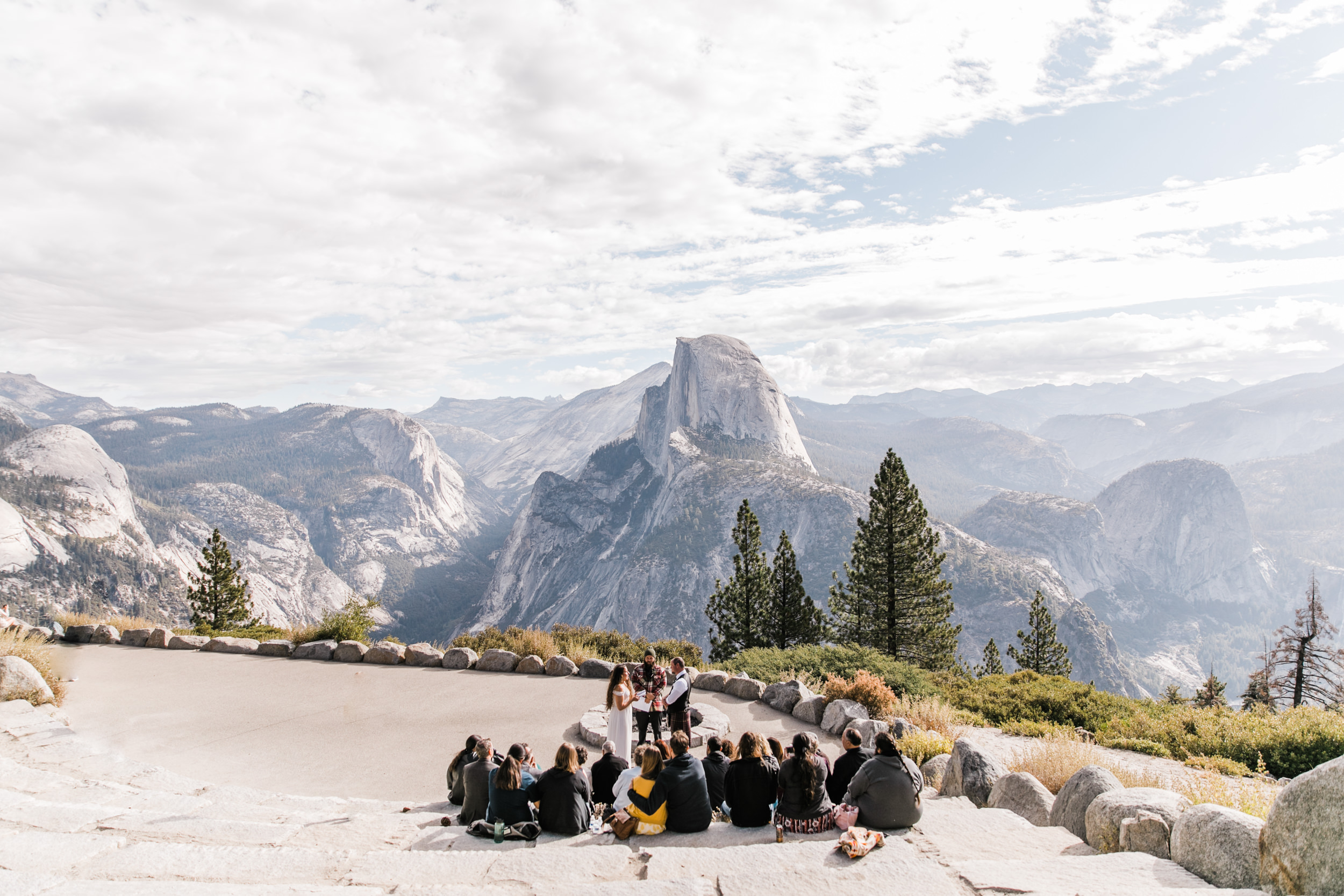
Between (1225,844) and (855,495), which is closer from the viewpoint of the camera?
(1225,844)

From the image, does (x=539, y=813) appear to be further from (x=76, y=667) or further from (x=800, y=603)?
(x=800, y=603)

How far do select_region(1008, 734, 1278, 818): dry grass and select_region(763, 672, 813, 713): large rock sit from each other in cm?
489

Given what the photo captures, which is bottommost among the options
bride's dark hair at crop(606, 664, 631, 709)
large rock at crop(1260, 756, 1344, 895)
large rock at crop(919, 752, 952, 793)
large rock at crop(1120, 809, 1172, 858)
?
large rock at crop(919, 752, 952, 793)

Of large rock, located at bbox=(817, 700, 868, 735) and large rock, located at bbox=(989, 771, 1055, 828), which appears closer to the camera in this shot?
large rock, located at bbox=(989, 771, 1055, 828)

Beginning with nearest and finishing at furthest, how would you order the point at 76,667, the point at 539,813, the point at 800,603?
the point at 539,813 < the point at 76,667 < the point at 800,603

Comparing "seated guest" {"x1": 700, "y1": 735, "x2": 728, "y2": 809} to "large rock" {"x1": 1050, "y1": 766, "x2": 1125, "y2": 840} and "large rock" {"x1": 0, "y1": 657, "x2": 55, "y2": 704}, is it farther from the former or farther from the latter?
"large rock" {"x1": 0, "y1": 657, "x2": 55, "y2": 704}

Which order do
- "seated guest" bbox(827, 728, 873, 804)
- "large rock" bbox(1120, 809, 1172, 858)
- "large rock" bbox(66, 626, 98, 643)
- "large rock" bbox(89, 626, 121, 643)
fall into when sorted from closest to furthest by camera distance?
1. "large rock" bbox(1120, 809, 1172, 858)
2. "seated guest" bbox(827, 728, 873, 804)
3. "large rock" bbox(89, 626, 121, 643)
4. "large rock" bbox(66, 626, 98, 643)

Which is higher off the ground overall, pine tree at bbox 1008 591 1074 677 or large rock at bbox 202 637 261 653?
large rock at bbox 202 637 261 653

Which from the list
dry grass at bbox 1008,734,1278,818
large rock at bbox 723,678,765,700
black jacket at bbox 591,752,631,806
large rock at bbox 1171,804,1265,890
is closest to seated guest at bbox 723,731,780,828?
black jacket at bbox 591,752,631,806

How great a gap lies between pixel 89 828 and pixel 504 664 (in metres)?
11.8

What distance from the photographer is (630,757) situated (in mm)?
11867

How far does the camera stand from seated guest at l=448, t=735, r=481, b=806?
9625 mm

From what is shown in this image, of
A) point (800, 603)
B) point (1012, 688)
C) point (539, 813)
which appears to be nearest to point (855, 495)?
point (800, 603)

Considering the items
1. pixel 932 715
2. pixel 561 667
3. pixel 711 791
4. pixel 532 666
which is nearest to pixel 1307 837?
pixel 711 791
